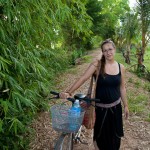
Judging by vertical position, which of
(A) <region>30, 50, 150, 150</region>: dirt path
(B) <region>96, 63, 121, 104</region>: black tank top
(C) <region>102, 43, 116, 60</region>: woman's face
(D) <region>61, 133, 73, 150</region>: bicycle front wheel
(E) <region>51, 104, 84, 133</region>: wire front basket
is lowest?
(A) <region>30, 50, 150, 150</region>: dirt path

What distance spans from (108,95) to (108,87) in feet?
0.31

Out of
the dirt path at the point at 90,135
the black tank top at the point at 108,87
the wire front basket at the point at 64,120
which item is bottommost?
the dirt path at the point at 90,135

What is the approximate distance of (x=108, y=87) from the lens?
3025 mm

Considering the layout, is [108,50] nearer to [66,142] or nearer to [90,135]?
[66,142]

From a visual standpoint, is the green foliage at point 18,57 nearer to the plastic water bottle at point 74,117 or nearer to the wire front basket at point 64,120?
the wire front basket at point 64,120

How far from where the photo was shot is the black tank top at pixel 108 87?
298 centimetres

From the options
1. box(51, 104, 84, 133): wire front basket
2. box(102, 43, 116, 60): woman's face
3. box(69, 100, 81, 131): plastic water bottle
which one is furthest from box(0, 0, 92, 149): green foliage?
box(102, 43, 116, 60): woman's face

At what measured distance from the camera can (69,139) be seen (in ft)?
9.16

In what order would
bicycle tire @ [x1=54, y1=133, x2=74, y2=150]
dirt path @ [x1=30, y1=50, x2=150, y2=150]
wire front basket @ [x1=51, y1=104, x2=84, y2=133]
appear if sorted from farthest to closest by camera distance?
dirt path @ [x1=30, y1=50, x2=150, y2=150]
bicycle tire @ [x1=54, y1=133, x2=74, y2=150]
wire front basket @ [x1=51, y1=104, x2=84, y2=133]

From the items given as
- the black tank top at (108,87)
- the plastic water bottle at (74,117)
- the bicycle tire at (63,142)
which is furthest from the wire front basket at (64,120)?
the black tank top at (108,87)

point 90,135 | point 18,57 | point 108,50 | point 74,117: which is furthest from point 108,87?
point 90,135

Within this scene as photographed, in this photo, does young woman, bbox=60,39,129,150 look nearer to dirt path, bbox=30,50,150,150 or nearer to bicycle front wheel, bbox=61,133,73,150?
Result: bicycle front wheel, bbox=61,133,73,150

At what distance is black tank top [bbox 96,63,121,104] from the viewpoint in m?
2.98

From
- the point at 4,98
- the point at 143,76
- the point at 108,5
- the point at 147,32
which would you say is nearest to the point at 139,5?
the point at 147,32
